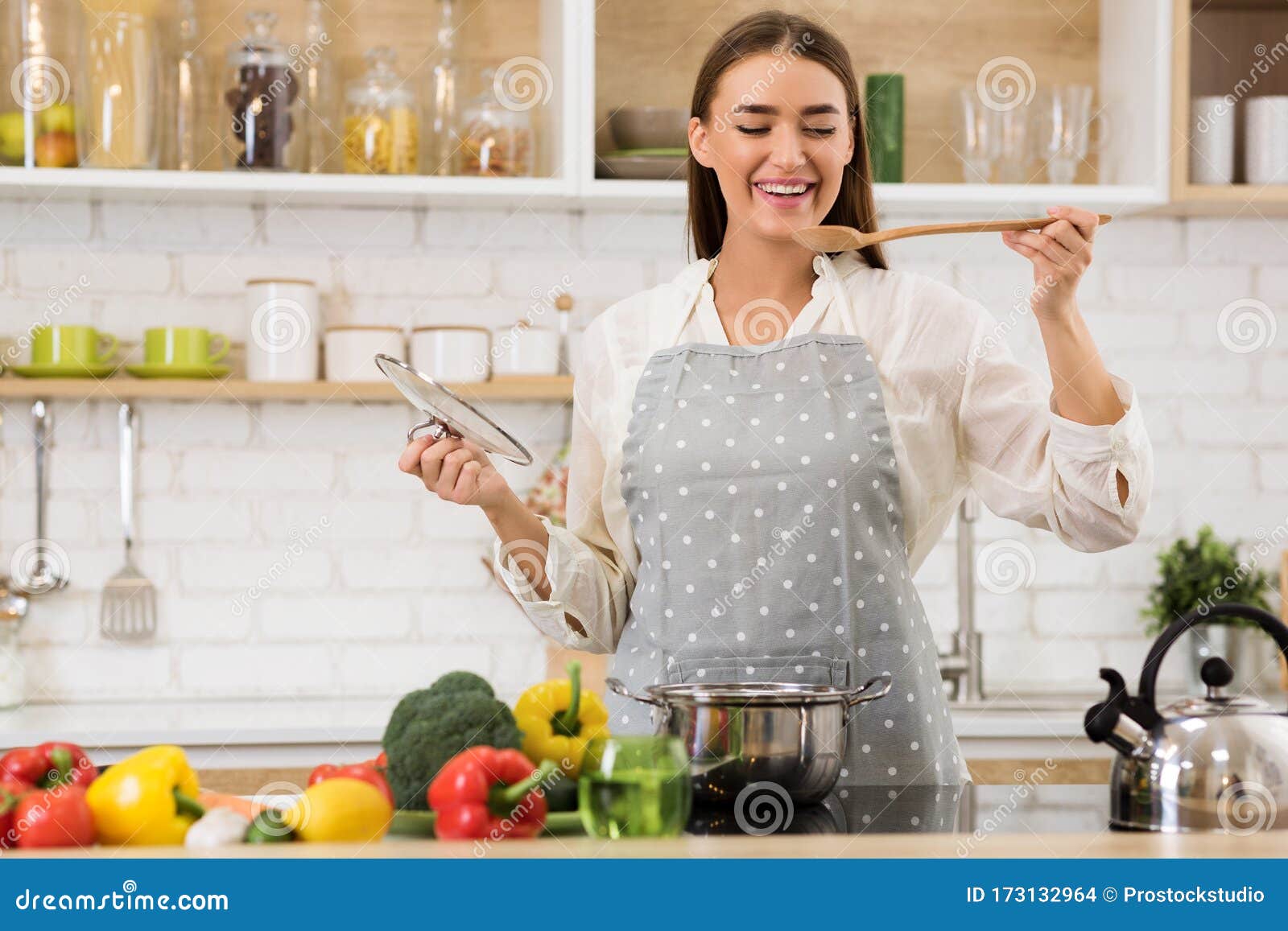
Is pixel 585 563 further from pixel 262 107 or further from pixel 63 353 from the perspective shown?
pixel 63 353

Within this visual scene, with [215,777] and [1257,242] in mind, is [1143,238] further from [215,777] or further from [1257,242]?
[215,777]

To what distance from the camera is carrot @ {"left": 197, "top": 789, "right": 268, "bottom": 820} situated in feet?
3.19

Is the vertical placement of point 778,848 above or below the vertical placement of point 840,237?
below

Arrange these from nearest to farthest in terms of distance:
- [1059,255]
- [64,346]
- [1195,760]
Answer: [1195,760], [1059,255], [64,346]

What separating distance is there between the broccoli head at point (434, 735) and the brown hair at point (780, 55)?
2.79 ft

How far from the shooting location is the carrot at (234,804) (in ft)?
3.19

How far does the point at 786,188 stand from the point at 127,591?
67.8 inches

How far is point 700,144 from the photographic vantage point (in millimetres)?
1676

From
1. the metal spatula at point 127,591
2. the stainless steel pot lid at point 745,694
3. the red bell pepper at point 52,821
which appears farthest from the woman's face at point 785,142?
the metal spatula at point 127,591

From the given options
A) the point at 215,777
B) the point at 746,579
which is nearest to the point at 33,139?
the point at 215,777

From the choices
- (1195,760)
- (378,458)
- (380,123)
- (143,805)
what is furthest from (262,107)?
(1195,760)

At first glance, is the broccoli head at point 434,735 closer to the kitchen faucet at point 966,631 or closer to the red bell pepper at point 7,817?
the red bell pepper at point 7,817

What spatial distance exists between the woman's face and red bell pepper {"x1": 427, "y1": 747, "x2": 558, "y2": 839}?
2.73ft
